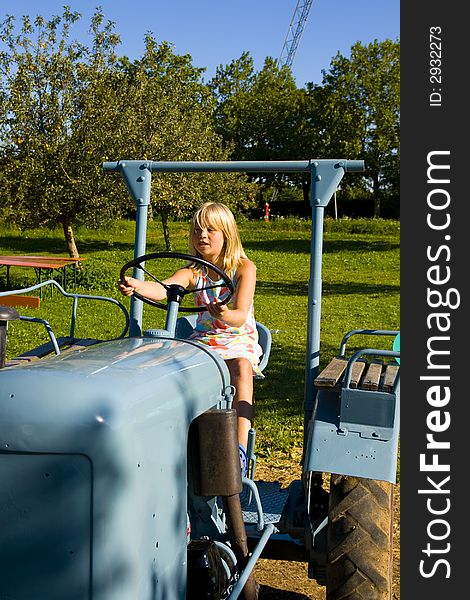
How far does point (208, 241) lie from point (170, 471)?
4.92ft

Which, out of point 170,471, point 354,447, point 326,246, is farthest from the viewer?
point 326,246

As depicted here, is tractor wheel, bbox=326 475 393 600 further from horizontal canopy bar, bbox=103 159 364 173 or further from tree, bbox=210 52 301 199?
tree, bbox=210 52 301 199

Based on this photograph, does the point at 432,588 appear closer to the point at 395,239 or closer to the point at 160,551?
the point at 160,551

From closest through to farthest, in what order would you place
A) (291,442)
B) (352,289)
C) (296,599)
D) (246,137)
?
(296,599)
(291,442)
(352,289)
(246,137)

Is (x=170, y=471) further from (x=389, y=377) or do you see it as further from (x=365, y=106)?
(x=365, y=106)

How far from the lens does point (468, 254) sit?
3062 mm

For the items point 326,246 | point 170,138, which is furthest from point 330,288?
point 326,246

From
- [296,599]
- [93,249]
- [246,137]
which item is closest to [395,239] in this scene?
[93,249]

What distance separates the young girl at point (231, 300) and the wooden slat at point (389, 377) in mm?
563

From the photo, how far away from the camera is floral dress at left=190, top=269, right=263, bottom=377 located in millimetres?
3569

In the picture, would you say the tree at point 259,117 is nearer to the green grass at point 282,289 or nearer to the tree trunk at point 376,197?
the tree trunk at point 376,197

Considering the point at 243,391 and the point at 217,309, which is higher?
the point at 217,309

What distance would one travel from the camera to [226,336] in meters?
3.64

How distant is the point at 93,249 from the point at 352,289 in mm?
10635
